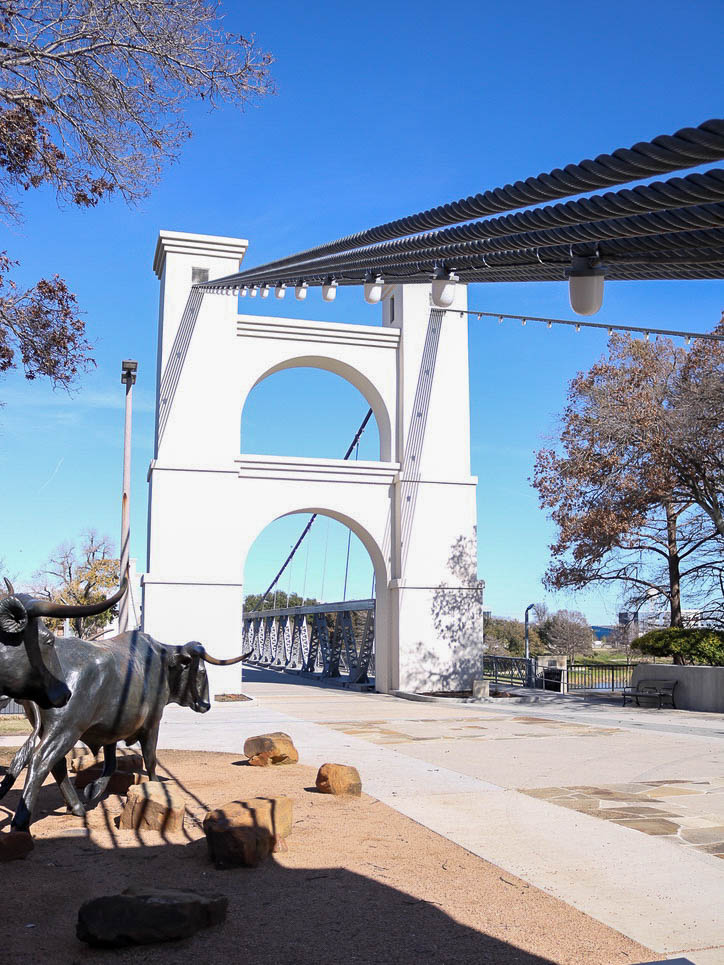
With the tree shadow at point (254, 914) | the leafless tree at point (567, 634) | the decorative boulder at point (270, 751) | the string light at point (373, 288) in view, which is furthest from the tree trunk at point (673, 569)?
the leafless tree at point (567, 634)

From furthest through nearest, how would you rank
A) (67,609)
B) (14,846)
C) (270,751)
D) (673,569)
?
1. (673,569)
2. (270,751)
3. (14,846)
4. (67,609)

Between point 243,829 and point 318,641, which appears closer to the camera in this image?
point 243,829

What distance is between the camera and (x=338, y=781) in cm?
758

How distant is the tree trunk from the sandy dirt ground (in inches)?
566

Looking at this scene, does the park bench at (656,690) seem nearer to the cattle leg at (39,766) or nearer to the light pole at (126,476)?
the light pole at (126,476)

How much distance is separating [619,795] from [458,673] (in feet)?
44.2

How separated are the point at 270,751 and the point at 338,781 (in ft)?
6.53

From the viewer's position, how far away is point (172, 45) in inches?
325

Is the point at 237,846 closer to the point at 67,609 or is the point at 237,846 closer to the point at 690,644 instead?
the point at 67,609

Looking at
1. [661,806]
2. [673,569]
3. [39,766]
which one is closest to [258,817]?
[39,766]

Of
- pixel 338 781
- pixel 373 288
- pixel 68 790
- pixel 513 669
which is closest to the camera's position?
pixel 68 790

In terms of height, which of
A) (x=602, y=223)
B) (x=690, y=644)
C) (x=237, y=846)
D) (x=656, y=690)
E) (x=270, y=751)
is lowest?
(x=656, y=690)

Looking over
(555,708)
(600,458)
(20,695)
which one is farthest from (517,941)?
(600,458)

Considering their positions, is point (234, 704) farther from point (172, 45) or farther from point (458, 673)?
point (172, 45)
